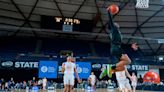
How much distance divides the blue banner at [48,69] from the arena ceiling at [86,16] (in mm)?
4735

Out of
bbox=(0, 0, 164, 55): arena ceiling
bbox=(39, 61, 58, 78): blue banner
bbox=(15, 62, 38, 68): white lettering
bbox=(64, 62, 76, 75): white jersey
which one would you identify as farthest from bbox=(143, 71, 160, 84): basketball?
bbox=(64, 62, 76, 75): white jersey

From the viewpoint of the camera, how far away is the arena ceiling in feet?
103

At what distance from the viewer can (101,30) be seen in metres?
37.8

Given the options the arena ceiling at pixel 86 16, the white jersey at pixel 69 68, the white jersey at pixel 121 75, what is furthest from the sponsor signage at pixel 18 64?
the white jersey at pixel 121 75

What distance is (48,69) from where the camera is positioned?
31.8 meters

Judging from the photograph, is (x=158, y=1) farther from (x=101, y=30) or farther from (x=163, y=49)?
(x=163, y=49)

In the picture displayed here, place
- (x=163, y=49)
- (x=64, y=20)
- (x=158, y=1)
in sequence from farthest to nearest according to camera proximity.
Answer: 1. (x=163, y=49)
2. (x=64, y=20)
3. (x=158, y=1)

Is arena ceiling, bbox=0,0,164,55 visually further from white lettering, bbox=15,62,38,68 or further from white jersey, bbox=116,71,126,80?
white jersey, bbox=116,71,126,80

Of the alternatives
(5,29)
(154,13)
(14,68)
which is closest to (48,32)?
(5,29)

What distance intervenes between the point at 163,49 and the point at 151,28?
822cm

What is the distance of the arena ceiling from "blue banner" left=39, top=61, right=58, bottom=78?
15.5 feet

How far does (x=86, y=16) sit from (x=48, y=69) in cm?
823

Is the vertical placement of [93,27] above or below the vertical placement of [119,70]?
above

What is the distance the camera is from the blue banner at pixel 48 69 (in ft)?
103
